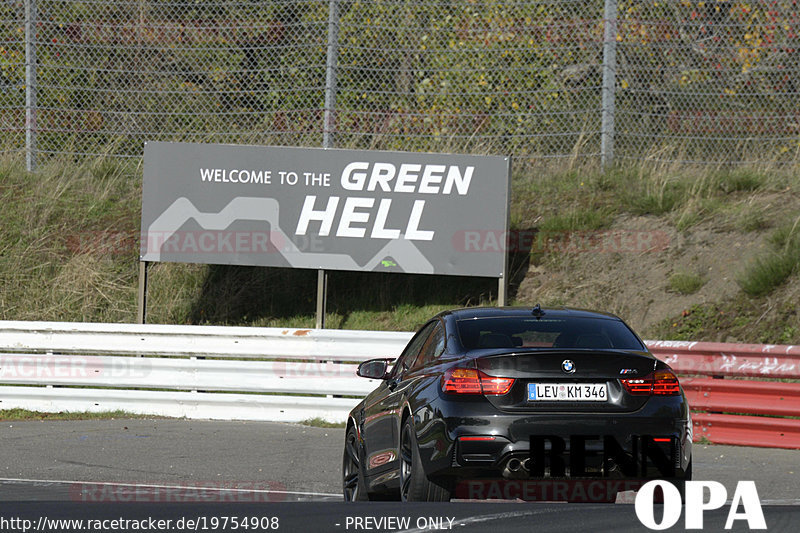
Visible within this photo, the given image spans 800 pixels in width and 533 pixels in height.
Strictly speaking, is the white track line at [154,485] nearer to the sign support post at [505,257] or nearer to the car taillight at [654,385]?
the car taillight at [654,385]

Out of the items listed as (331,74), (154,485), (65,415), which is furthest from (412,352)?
(331,74)

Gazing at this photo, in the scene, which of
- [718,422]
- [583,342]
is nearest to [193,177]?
[718,422]

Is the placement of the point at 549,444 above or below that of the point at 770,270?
below

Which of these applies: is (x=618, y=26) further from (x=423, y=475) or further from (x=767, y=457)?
(x=423, y=475)

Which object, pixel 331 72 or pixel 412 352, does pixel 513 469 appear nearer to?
pixel 412 352

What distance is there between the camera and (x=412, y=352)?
8742 millimetres

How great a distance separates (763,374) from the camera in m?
13.1

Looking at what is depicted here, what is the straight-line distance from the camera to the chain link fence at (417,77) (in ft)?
63.7

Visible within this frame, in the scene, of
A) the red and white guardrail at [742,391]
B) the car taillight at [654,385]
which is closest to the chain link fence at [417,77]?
the red and white guardrail at [742,391]

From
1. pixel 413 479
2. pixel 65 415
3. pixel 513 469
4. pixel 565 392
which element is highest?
pixel 565 392

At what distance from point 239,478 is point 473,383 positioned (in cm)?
392

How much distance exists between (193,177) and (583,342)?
36.4 feet

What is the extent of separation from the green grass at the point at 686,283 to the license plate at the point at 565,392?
1037cm

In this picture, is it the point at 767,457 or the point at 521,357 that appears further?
the point at 767,457
